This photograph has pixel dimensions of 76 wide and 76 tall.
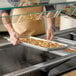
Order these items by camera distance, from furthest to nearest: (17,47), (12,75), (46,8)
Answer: (17,47) → (46,8) → (12,75)

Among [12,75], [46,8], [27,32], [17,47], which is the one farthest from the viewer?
[27,32]

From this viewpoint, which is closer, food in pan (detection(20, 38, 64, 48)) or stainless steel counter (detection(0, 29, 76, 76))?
stainless steel counter (detection(0, 29, 76, 76))

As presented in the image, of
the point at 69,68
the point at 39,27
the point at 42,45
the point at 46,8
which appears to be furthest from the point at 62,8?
the point at 39,27

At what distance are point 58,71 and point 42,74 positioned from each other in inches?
3.2

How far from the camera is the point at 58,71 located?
884 millimetres

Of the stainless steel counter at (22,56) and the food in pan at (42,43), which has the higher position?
the food in pan at (42,43)

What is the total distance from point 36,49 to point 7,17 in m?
0.33

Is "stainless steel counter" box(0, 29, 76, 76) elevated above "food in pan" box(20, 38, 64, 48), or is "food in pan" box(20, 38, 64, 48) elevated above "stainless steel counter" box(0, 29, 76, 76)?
"food in pan" box(20, 38, 64, 48)

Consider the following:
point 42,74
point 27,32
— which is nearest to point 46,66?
point 42,74

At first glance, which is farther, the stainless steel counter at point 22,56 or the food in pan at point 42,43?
the food in pan at point 42,43

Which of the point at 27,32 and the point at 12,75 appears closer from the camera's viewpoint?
the point at 12,75

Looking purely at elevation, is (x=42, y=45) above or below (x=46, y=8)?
below

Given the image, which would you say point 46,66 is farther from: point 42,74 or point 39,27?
point 39,27

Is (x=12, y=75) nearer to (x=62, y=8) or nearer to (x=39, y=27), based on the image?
(x=62, y=8)
